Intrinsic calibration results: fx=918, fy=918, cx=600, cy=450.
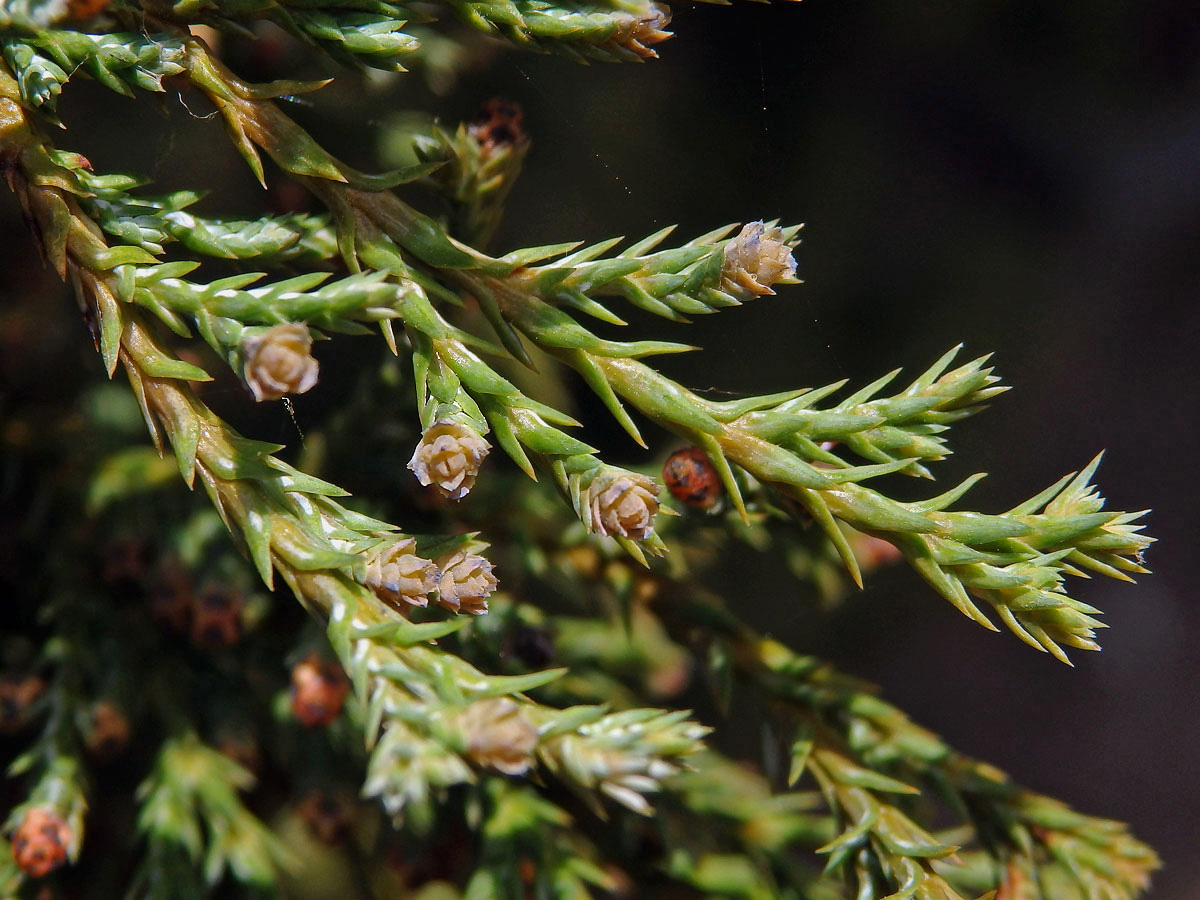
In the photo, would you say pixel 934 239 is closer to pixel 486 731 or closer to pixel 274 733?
pixel 486 731

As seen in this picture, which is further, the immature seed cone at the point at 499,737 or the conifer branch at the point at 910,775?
the conifer branch at the point at 910,775

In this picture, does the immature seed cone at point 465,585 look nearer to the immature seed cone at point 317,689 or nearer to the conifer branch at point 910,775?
the immature seed cone at point 317,689

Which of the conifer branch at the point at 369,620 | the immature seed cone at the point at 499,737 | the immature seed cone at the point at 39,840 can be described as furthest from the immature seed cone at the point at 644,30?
the immature seed cone at the point at 39,840

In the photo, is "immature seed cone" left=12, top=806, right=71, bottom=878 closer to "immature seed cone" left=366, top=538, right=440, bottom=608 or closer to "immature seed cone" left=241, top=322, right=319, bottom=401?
"immature seed cone" left=366, top=538, right=440, bottom=608

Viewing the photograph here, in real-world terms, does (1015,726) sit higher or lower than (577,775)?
lower

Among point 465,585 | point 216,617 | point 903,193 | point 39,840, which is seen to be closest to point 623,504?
point 465,585

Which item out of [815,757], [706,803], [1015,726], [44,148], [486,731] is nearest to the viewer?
[486,731]

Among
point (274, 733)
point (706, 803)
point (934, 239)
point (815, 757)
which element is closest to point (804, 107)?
point (934, 239)
